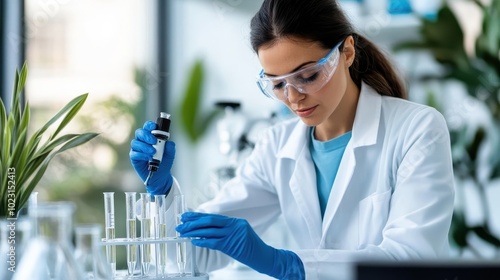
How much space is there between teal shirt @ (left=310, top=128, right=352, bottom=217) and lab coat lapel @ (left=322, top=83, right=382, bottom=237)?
0.20 feet

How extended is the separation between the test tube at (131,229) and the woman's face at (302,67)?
0.51 metres

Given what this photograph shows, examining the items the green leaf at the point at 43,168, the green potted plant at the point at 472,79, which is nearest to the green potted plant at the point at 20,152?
the green leaf at the point at 43,168

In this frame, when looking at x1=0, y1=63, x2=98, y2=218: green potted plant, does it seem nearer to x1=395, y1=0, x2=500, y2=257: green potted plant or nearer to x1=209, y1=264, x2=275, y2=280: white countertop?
x1=209, y1=264, x2=275, y2=280: white countertop

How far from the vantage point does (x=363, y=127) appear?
2.25 metres

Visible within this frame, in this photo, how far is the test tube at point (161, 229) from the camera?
1793mm

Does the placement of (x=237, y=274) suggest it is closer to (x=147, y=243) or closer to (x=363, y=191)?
(x=363, y=191)

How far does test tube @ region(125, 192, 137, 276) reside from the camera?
5.86 ft

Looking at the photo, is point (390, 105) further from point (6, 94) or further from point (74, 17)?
point (74, 17)

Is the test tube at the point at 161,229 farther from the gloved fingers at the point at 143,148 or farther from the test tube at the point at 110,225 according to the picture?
the gloved fingers at the point at 143,148

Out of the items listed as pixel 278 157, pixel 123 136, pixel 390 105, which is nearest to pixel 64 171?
pixel 123 136

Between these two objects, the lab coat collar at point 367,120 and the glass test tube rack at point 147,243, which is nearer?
the glass test tube rack at point 147,243

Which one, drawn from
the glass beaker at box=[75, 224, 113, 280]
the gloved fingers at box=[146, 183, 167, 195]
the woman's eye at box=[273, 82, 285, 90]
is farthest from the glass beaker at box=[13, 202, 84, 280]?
the woman's eye at box=[273, 82, 285, 90]

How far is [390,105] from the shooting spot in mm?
2289

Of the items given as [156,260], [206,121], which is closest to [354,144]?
[156,260]
